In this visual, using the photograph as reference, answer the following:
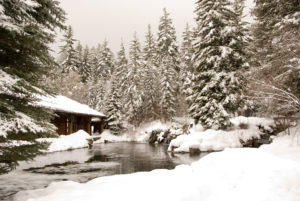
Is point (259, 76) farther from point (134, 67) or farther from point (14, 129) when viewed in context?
point (134, 67)

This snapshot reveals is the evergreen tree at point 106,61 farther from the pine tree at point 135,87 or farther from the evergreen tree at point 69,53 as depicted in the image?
the pine tree at point 135,87

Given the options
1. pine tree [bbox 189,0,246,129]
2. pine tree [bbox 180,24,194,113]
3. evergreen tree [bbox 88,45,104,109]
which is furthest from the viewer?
evergreen tree [bbox 88,45,104,109]

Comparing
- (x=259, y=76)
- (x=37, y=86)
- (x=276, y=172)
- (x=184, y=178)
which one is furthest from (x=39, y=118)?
(x=259, y=76)

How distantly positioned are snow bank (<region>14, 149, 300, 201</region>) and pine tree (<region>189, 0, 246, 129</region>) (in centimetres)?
1264

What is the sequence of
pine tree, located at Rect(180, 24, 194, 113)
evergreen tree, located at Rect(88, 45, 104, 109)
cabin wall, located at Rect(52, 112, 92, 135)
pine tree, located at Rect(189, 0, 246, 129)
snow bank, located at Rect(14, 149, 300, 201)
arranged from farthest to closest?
1. evergreen tree, located at Rect(88, 45, 104, 109)
2. pine tree, located at Rect(180, 24, 194, 113)
3. cabin wall, located at Rect(52, 112, 92, 135)
4. pine tree, located at Rect(189, 0, 246, 129)
5. snow bank, located at Rect(14, 149, 300, 201)

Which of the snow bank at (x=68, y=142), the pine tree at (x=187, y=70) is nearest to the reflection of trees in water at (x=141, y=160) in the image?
the snow bank at (x=68, y=142)

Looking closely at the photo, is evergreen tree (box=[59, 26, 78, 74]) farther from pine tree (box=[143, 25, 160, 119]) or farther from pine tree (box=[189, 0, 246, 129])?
pine tree (box=[189, 0, 246, 129])

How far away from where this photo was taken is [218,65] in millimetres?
19000

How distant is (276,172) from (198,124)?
52.4ft

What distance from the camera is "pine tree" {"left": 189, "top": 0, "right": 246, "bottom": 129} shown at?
18.4 meters

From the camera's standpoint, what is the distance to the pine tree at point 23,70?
504cm

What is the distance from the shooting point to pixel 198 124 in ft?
68.8

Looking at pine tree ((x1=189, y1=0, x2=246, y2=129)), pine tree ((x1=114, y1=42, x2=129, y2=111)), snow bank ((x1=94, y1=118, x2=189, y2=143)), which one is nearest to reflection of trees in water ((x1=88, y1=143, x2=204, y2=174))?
pine tree ((x1=189, y1=0, x2=246, y2=129))

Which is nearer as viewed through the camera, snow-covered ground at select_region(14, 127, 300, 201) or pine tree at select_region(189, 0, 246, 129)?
snow-covered ground at select_region(14, 127, 300, 201)
